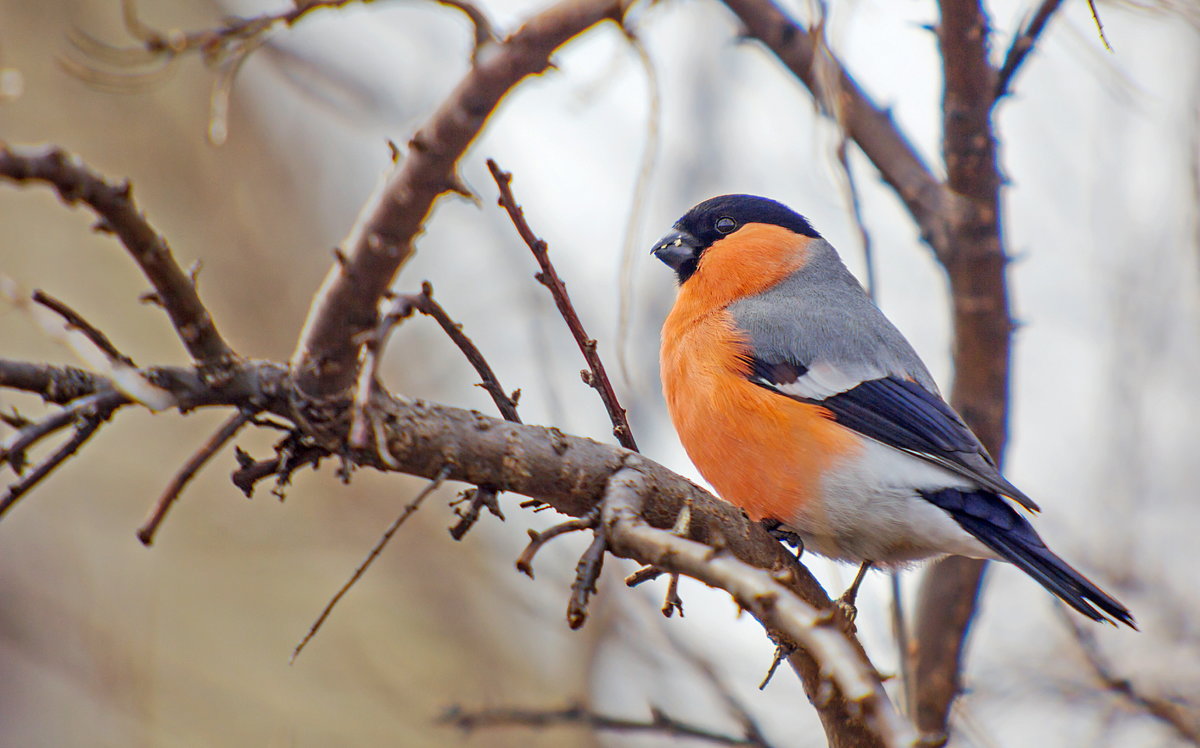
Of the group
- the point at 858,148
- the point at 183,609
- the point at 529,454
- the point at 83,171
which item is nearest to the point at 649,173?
the point at 529,454

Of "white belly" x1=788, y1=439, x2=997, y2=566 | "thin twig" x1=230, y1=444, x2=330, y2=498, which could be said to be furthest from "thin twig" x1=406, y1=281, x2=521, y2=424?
"white belly" x1=788, y1=439, x2=997, y2=566

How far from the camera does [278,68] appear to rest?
704cm

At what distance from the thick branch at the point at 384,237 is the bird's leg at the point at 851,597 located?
65.2 inches

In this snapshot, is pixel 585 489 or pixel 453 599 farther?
pixel 453 599

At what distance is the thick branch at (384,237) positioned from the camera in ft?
5.37

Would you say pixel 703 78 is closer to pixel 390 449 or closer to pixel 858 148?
pixel 858 148

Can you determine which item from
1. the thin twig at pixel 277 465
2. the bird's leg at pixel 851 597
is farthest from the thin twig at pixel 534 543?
the bird's leg at pixel 851 597

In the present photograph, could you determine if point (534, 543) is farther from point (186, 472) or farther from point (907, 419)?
point (907, 419)

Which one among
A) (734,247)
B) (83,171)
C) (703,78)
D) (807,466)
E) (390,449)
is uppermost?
(703,78)

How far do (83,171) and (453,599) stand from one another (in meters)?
5.84

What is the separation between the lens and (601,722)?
2.83 meters

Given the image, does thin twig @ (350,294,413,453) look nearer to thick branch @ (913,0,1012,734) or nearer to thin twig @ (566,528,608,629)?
thin twig @ (566,528,608,629)

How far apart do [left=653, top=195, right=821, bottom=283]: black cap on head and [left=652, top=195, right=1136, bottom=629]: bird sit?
1.37ft

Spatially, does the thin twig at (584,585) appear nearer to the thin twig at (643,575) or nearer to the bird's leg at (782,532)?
the thin twig at (643,575)
